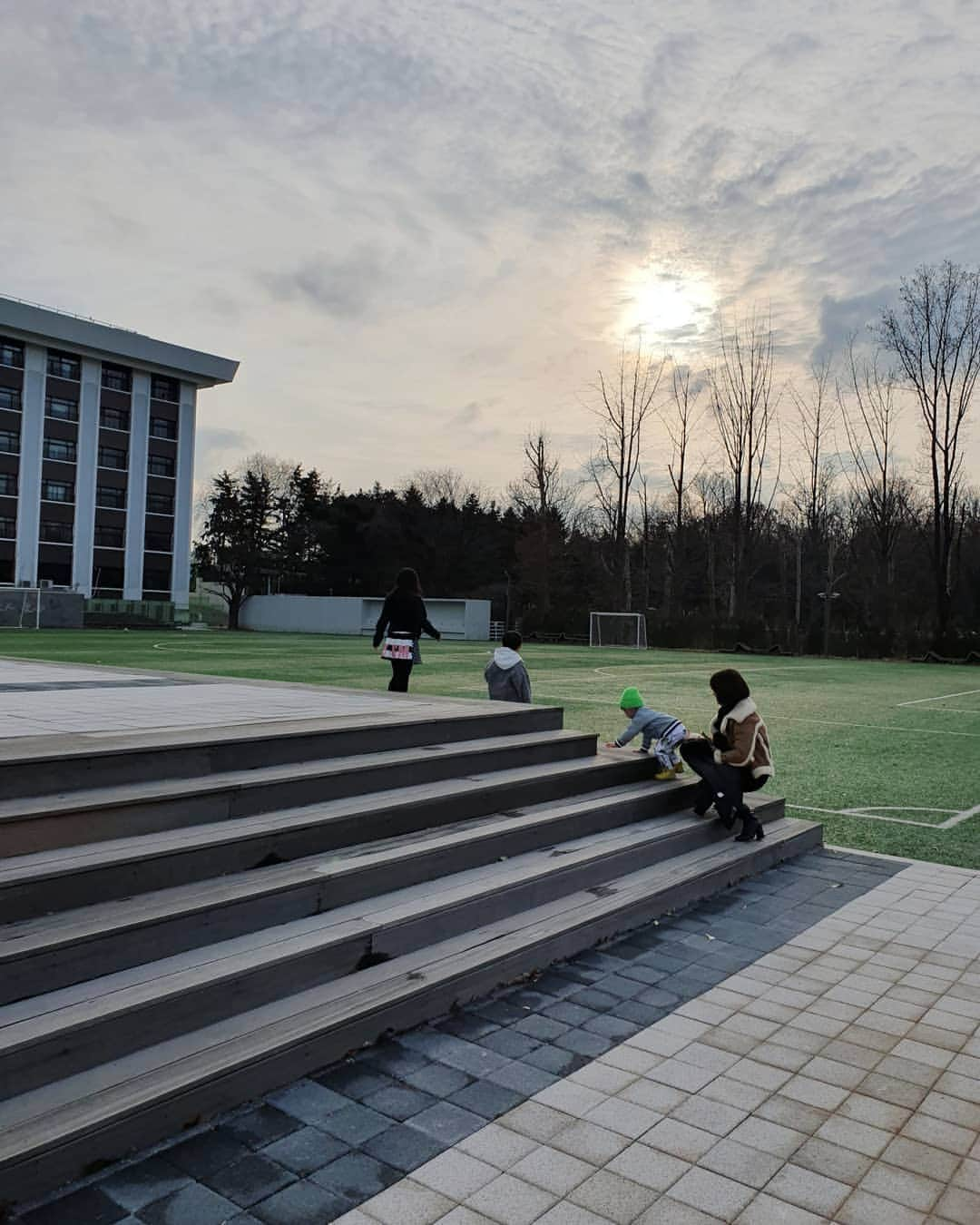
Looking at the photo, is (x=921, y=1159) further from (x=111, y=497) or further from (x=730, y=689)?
(x=111, y=497)

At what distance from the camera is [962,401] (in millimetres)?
43188

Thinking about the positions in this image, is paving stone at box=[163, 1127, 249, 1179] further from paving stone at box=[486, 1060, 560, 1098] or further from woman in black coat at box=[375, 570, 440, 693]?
woman in black coat at box=[375, 570, 440, 693]

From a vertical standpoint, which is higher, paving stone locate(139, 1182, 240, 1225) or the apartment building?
the apartment building

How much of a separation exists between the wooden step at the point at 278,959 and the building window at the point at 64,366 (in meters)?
63.4

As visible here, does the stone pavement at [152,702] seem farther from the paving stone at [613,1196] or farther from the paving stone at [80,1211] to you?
the paving stone at [613,1196]

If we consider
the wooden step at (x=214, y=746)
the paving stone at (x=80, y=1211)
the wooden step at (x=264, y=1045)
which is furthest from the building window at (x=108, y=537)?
the paving stone at (x=80, y=1211)

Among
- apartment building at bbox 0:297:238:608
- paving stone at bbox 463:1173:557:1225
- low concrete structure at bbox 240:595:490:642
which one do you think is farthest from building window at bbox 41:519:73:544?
paving stone at bbox 463:1173:557:1225

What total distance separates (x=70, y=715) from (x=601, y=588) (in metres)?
51.6

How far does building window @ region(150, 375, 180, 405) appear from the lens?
64.3 m

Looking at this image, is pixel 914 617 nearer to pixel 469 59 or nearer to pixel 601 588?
pixel 601 588

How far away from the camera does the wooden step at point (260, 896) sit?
308 centimetres

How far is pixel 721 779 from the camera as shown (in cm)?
611

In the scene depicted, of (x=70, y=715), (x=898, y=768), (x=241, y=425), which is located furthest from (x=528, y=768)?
(x=241, y=425)

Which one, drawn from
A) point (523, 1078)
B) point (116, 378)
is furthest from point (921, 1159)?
point (116, 378)
